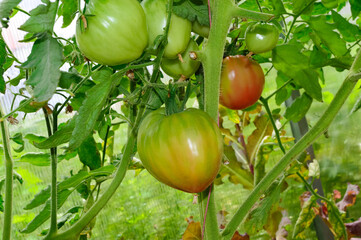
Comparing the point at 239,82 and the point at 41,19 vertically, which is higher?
the point at 41,19

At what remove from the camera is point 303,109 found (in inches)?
30.2

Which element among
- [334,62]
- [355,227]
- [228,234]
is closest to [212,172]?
[228,234]

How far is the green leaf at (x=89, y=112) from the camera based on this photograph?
0.98 ft

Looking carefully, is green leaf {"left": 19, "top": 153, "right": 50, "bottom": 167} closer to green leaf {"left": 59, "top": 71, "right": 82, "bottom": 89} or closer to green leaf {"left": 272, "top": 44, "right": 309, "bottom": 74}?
green leaf {"left": 59, "top": 71, "right": 82, "bottom": 89}

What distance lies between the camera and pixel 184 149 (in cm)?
34

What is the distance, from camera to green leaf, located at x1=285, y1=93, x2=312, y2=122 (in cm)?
76

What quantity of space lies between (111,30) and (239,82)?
0.24 metres

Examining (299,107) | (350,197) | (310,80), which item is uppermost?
(310,80)

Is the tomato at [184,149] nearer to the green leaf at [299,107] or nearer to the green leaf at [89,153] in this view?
the green leaf at [89,153]

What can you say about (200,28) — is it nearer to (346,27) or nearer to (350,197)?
(346,27)

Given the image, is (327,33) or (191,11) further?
(327,33)

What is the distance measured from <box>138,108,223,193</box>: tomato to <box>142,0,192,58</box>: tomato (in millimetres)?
60

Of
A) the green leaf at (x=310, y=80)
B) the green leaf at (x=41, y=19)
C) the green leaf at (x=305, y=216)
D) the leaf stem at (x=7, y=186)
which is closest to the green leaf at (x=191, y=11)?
the green leaf at (x=41, y=19)

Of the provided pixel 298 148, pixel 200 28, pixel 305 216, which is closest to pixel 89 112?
pixel 200 28
